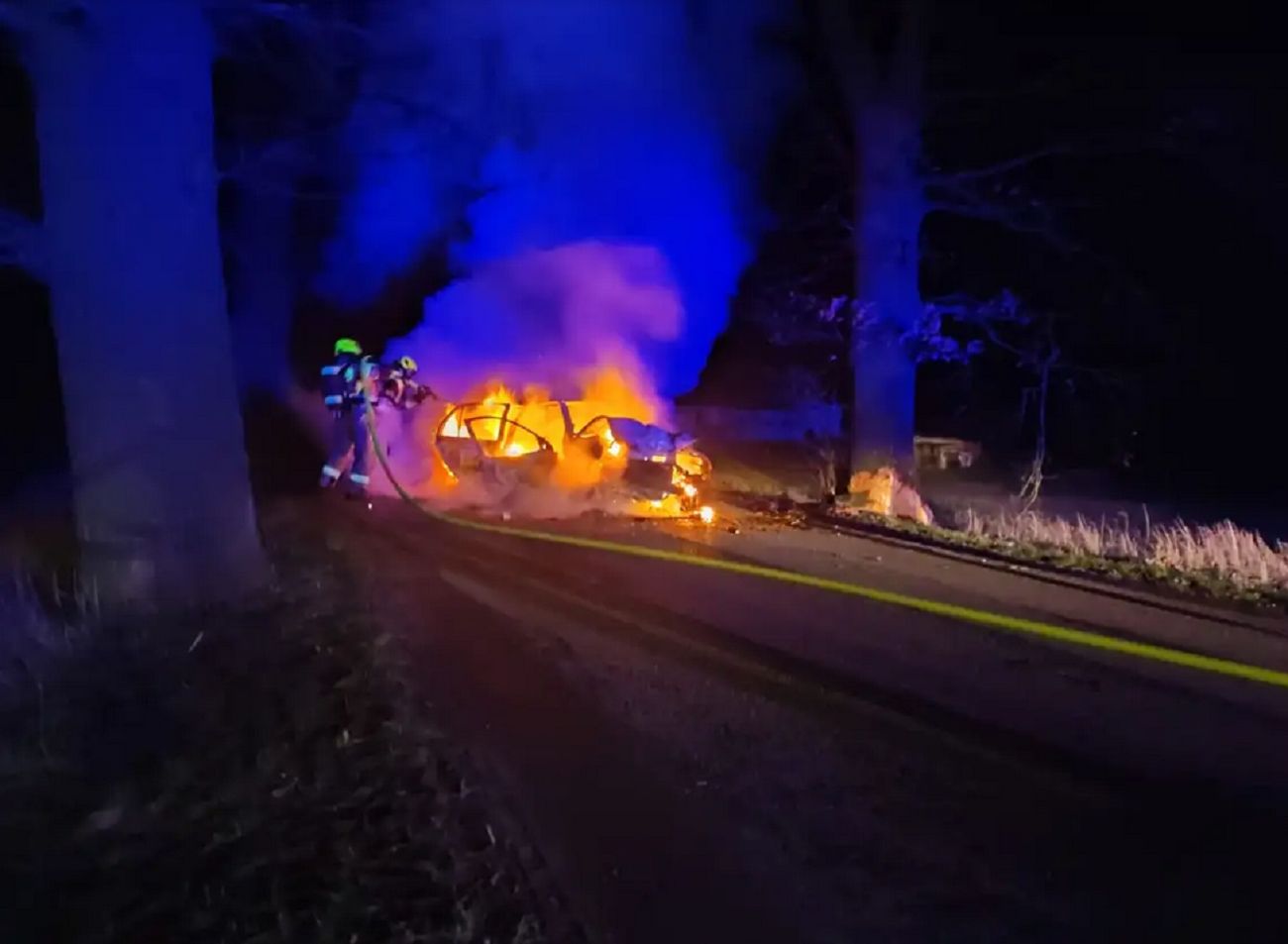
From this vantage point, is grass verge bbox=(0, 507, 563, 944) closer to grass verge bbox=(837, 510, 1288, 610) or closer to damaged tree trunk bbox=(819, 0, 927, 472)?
grass verge bbox=(837, 510, 1288, 610)

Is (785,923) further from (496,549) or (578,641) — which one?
(496,549)

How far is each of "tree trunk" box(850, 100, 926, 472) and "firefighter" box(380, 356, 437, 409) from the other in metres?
4.78

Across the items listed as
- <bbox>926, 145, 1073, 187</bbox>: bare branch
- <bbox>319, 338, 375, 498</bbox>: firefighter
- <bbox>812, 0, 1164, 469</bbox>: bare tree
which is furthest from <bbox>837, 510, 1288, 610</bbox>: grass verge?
<bbox>319, 338, 375, 498</bbox>: firefighter

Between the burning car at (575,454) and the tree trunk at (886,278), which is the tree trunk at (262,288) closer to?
the burning car at (575,454)

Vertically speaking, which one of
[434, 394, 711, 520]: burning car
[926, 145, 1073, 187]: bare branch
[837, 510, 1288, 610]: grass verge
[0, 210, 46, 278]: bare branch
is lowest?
[837, 510, 1288, 610]: grass verge

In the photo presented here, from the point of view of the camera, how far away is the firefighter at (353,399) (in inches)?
449

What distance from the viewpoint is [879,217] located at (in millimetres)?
11680

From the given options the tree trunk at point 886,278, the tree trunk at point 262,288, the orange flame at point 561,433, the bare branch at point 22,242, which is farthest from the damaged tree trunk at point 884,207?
the tree trunk at point 262,288

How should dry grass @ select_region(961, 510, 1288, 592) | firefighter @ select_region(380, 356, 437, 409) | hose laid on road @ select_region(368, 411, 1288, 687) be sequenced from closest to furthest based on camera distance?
hose laid on road @ select_region(368, 411, 1288, 687) < dry grass @ select_region(961, 510, 1288, 592) < firefighter @ select_region(380, 356, 437, 409)

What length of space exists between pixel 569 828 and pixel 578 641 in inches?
90.8

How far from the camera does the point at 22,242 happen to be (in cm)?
617

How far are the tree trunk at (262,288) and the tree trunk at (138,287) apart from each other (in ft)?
47.0

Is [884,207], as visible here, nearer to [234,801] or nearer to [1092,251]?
[1092,251]

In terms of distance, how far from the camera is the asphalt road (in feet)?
10.6
